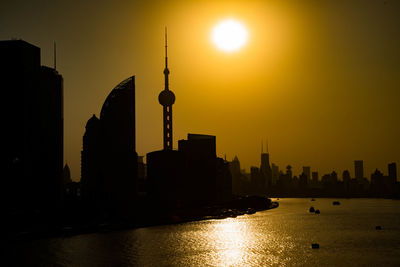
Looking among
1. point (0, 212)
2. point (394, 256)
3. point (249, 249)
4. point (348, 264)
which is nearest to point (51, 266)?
point (249, 249)

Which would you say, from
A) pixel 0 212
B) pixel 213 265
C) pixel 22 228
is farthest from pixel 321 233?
pixel 0 212

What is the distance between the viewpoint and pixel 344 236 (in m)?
173

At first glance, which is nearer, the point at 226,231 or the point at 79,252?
the point at 79,252

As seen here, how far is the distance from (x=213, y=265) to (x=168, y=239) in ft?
175

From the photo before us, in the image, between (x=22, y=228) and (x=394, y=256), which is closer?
(x=394, y=256)

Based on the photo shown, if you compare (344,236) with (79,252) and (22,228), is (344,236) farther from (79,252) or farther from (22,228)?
(22,228)

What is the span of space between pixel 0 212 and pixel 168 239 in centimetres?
6871

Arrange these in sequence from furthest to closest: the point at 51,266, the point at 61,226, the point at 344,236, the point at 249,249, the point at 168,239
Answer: the point at 61,226, the point at 344,236, the point at 168,239, the point at 249,249, the point at 51,266

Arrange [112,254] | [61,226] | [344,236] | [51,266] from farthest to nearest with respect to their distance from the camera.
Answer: [61,226] < [344,236] < [112,254] < [51,266]

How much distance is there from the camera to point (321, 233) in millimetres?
182375

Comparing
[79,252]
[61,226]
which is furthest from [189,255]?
[61,226]

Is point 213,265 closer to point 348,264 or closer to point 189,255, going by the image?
point 189,255

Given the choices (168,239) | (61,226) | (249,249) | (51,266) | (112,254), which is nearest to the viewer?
(51,266)

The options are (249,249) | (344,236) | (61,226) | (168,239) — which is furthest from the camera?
(61,226)
